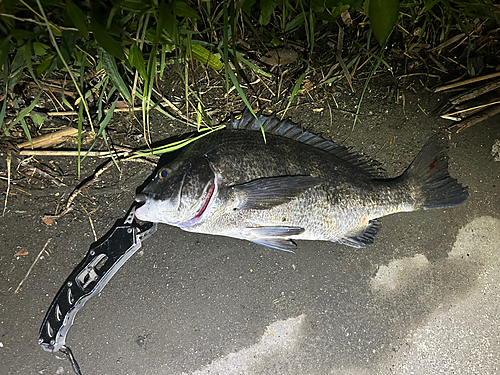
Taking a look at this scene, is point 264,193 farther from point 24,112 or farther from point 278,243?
point 24,112

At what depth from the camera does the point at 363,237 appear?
221cm

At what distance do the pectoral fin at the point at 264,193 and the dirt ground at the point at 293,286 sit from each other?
49 centimetres

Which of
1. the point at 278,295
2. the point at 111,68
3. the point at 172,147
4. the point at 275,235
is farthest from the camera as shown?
the point at 278,295

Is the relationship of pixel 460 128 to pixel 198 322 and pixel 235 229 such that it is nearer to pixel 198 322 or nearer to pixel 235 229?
pixel 235 229

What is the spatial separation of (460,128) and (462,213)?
662 mm

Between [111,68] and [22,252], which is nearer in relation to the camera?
[111,68]

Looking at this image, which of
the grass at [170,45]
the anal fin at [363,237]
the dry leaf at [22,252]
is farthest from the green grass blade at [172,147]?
the anal fin at [363,237]

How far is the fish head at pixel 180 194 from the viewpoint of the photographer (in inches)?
73.8

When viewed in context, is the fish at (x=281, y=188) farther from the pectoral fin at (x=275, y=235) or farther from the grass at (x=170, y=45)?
the grass at (x=170, y=45)

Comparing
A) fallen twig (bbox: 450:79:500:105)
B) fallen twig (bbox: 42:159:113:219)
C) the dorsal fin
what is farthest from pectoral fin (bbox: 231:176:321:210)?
fallen twig (bbox: 450:79:500:105)

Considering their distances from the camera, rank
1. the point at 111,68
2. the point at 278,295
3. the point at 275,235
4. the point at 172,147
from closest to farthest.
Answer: the point at 111,68 → the point at 275,235 → the point at 172,147 → the point at 278,295

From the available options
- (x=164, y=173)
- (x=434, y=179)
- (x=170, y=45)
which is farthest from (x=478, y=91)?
(x=164, y=173)

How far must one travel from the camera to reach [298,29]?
225 centimetres

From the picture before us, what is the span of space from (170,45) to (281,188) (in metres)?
1.15
